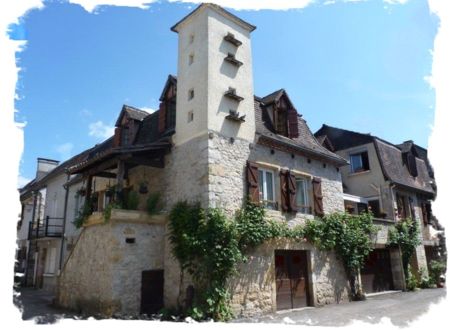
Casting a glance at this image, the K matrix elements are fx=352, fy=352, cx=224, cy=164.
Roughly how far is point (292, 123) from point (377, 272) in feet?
27.7

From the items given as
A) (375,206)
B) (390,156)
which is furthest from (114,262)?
(390,156)

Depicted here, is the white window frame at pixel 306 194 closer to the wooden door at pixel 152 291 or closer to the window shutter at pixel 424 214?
the wooden door at pixel 152 291

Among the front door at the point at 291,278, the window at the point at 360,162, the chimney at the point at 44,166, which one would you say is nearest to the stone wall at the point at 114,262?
the front door at the point at 291,278

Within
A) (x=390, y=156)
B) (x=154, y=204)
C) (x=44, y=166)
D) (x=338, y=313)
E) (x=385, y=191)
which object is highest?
(x=44, y=166)

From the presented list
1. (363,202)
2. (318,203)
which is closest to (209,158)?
(318,203)

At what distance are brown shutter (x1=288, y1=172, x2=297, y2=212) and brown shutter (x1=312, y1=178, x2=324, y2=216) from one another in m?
1.19

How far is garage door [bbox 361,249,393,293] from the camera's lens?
1596 cm

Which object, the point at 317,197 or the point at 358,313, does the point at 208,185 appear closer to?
the point at 317,197

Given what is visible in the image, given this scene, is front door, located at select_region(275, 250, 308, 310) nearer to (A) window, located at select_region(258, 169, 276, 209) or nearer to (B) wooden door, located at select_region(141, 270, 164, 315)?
(A) window, located at select_region(258, 169, 276, 209)

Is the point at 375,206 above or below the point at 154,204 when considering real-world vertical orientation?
above

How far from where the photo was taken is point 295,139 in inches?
570

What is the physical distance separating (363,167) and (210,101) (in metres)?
12.0

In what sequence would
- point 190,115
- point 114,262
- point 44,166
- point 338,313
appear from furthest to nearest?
point 44,166 → point 190,115 → point 338,313 → point 114,262

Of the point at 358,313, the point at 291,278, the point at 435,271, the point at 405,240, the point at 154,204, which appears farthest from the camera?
the point at 435,271
